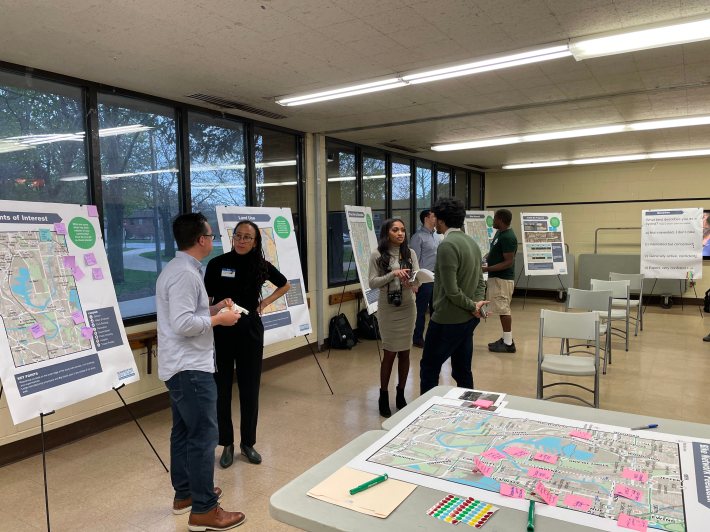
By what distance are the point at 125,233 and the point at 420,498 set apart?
11.3 ft

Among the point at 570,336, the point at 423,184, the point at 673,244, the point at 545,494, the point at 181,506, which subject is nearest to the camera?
the point at 545,494

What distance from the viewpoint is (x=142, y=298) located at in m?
4.08

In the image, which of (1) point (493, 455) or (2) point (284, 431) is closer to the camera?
(1) point (493, 455)

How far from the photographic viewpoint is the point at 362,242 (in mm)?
5520

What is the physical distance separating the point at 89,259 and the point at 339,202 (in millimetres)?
3908

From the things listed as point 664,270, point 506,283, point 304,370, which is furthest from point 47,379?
point 664,270

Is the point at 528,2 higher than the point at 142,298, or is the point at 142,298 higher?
the point at 528,2

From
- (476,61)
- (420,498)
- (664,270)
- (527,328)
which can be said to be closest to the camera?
(420,498)

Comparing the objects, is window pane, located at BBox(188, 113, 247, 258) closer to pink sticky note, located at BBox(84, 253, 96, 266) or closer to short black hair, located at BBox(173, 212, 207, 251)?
pink sticky note, located at BBox(84, 253, 96, 266)

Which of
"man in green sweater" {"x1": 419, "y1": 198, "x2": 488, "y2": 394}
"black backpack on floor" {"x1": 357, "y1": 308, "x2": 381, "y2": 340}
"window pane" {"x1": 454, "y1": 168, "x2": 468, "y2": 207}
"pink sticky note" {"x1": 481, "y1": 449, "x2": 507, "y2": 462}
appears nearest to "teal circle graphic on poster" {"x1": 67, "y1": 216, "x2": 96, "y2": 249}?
"man in green sweater" {"x1": 419, "y1": 198, "x2": 488, "y2": 394}

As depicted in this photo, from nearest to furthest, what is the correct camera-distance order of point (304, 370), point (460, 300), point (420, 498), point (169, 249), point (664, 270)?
point (420, 498)
point (460, 300)
point (169, 249)
point (304, 370)
point (664, 270)

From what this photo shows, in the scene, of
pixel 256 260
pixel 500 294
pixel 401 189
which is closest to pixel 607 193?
pixel 401 189

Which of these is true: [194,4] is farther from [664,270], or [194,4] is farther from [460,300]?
[664,270]

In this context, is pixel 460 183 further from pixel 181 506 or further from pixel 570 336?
pixel 181 506
